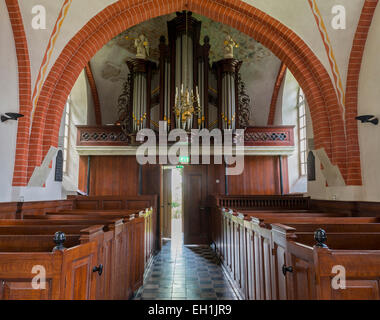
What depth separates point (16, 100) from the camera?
16.2 ft

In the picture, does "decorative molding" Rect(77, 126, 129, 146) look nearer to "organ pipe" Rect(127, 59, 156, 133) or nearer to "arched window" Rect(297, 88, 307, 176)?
"organ pipe" Rect(127, 59, 156, 133)

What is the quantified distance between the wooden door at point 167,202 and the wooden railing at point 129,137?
2.09 meters

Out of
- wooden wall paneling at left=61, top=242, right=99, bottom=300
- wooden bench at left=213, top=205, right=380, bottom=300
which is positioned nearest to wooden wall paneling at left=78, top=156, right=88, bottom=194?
wooden bench at left=213, top=205, right=380, bottom=300

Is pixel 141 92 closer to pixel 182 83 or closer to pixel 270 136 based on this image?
pixel 182 83

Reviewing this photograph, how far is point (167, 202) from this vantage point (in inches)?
408

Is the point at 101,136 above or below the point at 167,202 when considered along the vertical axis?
above

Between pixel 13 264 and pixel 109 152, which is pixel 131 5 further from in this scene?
pixel 13 264

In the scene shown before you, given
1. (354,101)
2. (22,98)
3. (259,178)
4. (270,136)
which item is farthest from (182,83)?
(354,101)

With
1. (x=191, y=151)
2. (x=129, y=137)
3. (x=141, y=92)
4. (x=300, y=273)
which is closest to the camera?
(x=300, y=273)

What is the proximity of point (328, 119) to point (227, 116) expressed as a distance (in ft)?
11.1

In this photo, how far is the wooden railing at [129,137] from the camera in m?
8.97

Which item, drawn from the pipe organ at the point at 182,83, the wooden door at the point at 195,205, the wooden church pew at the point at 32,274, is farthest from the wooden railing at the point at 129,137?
the wooden church pew at the point at 32,274

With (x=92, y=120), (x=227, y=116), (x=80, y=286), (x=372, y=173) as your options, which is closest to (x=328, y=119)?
(x=372, y=173)

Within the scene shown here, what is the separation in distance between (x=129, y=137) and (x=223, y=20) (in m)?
4.38
